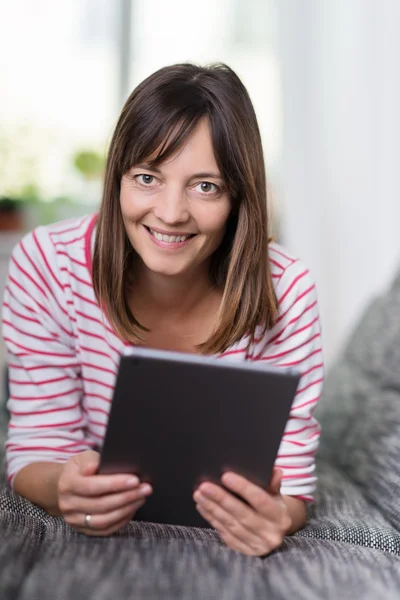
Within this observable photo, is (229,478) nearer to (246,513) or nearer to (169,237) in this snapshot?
(246,513)

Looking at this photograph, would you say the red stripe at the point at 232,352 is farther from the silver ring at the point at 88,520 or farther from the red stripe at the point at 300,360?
the silver ring at the point at 88,520

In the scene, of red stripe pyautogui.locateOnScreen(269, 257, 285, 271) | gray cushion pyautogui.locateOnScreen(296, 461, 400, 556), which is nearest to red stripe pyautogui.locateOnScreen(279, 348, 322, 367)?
red stripe pyautogui.locateOnScreen(269, 257, 285, 271)

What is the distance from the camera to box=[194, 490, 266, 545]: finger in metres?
1.08

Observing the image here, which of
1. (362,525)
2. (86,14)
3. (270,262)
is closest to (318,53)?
(86,14)

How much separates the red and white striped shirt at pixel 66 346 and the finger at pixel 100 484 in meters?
0.27

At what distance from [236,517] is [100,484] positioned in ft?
0.59

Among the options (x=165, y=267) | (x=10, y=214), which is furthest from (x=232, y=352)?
(x=10, y=214)

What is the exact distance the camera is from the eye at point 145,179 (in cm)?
120

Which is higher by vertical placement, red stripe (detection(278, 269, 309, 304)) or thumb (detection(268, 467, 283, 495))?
red stripe (detection(278, 269, 309, 304))

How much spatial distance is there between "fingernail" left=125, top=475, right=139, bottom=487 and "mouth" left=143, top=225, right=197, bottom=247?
36cm

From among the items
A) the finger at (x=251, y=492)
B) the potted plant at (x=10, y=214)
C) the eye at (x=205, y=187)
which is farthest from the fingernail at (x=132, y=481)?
the potted plant at (x=10, y=214)

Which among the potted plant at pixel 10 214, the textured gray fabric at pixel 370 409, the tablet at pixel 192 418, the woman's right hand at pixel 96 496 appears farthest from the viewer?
the potted plant at pixel 10 214

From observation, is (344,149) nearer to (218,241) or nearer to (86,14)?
(86,14)

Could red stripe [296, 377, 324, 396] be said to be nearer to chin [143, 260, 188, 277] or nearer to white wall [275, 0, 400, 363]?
chin [143, 260, 188, 277]
